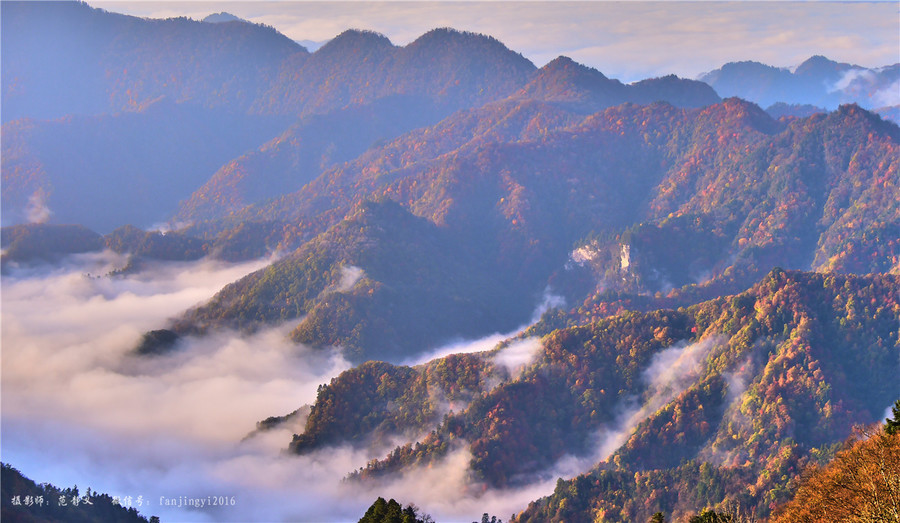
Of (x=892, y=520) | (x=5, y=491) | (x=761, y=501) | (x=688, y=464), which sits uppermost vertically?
(x=5, y=491)

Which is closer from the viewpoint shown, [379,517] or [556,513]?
[379,517]

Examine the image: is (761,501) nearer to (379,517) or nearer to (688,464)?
(688,464)

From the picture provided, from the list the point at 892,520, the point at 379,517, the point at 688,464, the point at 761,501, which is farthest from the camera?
the point at 688,464

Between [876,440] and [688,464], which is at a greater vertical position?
[688,464]

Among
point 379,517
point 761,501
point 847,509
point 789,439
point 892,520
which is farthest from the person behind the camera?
point 789,439

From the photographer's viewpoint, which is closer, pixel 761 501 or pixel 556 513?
pixel 761 501

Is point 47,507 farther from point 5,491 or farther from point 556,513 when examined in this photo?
point 556,513

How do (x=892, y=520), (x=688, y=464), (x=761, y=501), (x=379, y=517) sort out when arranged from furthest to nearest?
1. (x=688, y=464)
2. (x=761, y=501)
3. (x=379, y=517)
4. (x=892, y=520)

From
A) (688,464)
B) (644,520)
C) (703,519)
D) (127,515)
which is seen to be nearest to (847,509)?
(703,519)

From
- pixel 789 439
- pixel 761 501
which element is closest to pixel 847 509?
pixel 761 501
